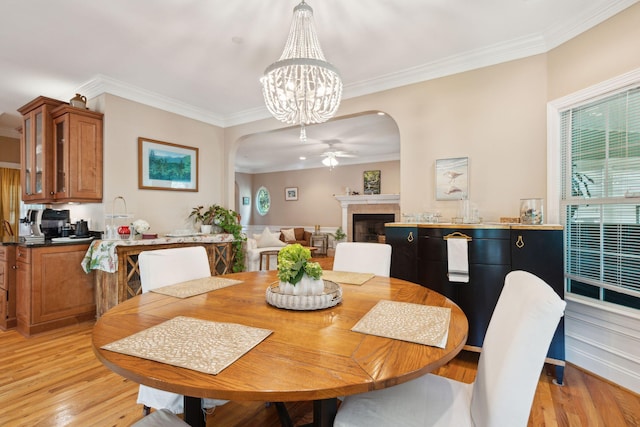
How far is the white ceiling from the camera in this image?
2.17 meters

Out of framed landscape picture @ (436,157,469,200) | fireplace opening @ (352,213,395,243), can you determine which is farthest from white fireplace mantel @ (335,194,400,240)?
framed landscape picture @ (436,157,469,200)

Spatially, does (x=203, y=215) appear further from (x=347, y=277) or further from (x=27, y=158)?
(x=347, y=277)

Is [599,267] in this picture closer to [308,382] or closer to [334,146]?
[308,382]

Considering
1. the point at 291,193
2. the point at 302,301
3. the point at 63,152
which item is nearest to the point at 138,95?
the point at 63,152

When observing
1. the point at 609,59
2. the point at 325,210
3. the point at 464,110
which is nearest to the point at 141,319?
the point at 464,110

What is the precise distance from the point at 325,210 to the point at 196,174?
4.49m

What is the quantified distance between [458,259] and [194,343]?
6.83 feet

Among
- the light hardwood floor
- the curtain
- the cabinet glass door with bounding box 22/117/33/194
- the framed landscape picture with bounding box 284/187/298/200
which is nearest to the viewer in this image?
the light hardwood floor

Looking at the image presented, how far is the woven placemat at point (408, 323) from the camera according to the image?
3.37 ft

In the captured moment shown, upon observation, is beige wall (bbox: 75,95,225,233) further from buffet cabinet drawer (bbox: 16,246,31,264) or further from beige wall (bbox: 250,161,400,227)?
beige wall (bbox: 250,161,400,227)

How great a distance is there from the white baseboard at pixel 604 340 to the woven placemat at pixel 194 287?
2554 mm

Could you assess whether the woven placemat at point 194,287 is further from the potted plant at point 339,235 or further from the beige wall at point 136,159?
the potted plant at point 339,235

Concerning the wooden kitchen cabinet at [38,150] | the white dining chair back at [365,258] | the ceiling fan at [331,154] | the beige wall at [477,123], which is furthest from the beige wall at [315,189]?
the wooden kitchen cabinet at [38,150]

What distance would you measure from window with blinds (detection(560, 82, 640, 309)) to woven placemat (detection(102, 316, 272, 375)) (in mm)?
2520
